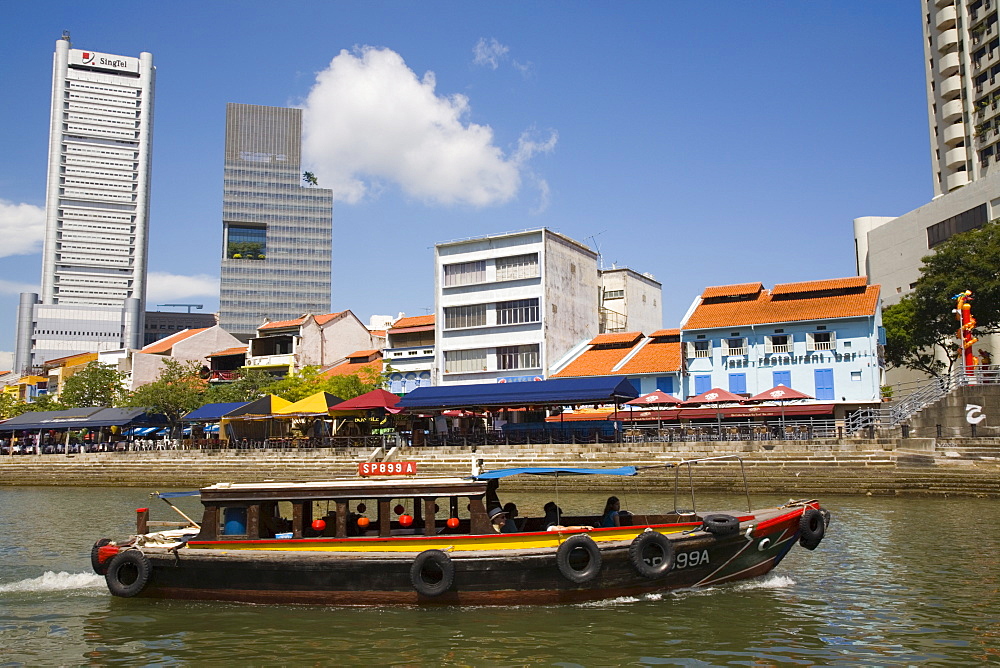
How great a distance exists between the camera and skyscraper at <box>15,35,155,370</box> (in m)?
135

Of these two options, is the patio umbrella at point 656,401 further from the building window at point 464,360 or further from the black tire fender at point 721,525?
the black tire fender at point 721,525

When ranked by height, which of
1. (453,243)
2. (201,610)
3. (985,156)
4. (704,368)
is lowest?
(201,610)

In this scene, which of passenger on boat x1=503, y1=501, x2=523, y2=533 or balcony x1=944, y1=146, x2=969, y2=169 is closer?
passenger on boat x1=503, y1=501, x2=523, y2=533

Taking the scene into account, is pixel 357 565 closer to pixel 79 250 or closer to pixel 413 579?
pixel 413 579

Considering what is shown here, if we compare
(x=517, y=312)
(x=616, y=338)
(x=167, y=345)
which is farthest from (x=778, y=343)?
(x=167, y=345)

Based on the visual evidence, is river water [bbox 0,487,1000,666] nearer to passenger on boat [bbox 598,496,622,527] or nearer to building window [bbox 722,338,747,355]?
passenger on boat [bbox 598,496,622,527]

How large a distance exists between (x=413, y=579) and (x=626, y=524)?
4069mm

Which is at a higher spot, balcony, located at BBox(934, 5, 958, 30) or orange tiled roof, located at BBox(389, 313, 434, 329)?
balcony, located at BBox(934, 5, 958, 30)

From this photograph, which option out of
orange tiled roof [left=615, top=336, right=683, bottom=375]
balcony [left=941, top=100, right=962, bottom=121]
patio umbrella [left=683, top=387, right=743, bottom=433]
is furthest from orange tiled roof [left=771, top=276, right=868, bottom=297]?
balcony [left=941, top=100, right=962, bottom=121]

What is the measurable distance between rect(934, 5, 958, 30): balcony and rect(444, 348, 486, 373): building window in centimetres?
4278

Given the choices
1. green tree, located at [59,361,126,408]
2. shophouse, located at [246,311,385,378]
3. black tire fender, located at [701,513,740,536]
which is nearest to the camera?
black tire fender, located at [701,513,740,536]

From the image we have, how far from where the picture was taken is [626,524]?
47.2ft

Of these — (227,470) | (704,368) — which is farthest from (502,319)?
(227,470)

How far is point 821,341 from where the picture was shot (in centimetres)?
4122
